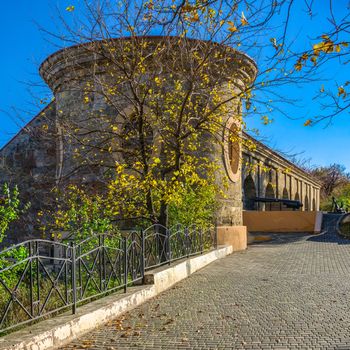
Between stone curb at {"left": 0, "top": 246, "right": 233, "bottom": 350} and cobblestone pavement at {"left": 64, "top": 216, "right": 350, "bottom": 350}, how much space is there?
0.12 m

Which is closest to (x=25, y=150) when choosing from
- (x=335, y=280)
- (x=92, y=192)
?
(x=92, y=192)

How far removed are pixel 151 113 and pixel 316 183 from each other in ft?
142

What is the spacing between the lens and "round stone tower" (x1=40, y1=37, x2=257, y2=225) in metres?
10.0

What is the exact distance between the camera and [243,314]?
613 cm

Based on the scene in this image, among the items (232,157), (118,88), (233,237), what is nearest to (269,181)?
(232,157)

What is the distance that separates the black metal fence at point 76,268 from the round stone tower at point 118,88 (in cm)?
213

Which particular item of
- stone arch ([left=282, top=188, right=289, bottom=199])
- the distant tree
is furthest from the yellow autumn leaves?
the distant tree

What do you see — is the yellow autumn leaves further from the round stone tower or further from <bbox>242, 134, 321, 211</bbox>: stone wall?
<bbox>242, 134, 321, 211</bbox>: stone wall

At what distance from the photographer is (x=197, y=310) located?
6453 mm

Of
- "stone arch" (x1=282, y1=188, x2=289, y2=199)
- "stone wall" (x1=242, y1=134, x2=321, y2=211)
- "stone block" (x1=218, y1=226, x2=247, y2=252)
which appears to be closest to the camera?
"stone block" (x1=218, y1=226, x2=247, y2=252)

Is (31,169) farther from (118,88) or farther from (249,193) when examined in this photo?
(249,193)

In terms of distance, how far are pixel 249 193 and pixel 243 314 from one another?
2049 cm

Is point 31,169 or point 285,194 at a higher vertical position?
point 31,169

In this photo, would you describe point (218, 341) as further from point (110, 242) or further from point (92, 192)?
point (92, 192)
